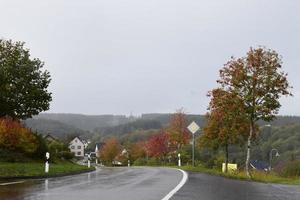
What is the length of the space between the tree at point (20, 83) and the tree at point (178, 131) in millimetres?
28203

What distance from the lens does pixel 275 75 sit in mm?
28250

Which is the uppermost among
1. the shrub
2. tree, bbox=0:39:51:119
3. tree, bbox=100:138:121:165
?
tree, bbox=0:39:51:119

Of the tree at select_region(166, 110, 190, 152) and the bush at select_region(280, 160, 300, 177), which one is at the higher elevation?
the tree at select_region(166, 110, 190, 152)

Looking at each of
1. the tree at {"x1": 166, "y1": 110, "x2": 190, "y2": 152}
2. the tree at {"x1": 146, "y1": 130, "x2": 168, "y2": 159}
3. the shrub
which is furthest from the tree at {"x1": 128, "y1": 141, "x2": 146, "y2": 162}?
the shrub

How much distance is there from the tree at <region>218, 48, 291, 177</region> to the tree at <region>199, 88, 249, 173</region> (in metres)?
0.49

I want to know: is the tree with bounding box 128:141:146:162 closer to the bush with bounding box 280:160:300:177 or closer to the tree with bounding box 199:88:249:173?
the tree with bounding box 199:88:249:173

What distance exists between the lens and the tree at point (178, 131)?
6838cm

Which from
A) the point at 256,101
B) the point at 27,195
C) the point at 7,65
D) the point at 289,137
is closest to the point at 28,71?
the point at 7,65

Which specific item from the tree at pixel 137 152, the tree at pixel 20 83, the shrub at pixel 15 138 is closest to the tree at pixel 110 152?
the tree at pixel 137 152

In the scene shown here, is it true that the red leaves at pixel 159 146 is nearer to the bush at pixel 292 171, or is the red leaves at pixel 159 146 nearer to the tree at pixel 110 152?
the tree at pixel 110 152

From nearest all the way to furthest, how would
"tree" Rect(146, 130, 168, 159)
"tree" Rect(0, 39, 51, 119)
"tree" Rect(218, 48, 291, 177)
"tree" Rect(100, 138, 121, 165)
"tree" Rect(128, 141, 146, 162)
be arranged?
1. "tree" Rect(218, 48, 291, 177)
2. "tree" Rect(0, 39, 51, 119)
3. "tree" Rect(146, 130, 168, 159)
4. "tree" Rect(128, 141, 146, 162)
5. "tree" Rect(100, 138, 121, 165)

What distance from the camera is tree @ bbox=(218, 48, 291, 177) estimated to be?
2811 centimetres

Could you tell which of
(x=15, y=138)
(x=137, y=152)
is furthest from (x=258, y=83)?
(x=137, y=152)

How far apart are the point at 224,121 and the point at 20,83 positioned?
1582 centimetres
